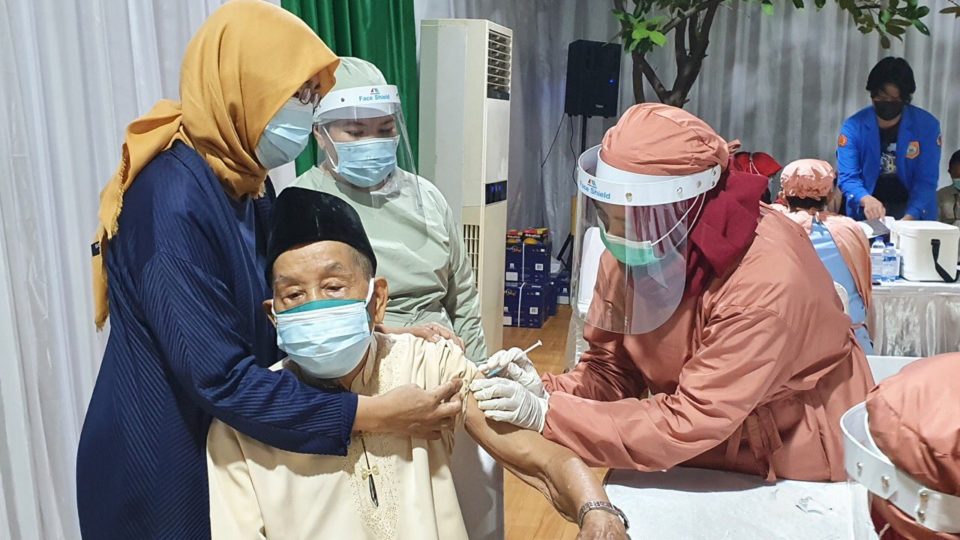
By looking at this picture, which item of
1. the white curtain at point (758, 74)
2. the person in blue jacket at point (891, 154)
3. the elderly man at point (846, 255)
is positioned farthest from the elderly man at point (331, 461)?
the white curtain at point (758, 74)

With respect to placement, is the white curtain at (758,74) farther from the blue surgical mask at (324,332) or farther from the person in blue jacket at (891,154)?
the blue surgical mask at (324,332)

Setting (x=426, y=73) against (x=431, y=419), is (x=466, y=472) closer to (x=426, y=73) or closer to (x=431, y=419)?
(x=431, y=419)

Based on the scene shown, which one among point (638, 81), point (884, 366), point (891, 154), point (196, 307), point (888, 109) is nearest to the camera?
point (196, 307)

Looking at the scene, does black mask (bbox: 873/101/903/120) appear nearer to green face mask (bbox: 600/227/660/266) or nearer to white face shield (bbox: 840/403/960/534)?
green face mask (bbox: 600/227/660/266)

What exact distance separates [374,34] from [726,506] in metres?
2.73

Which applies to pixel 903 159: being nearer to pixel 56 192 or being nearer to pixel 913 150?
pixel 913 150

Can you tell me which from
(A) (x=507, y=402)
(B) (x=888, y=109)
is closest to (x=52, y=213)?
(A) (x=507, y=402)

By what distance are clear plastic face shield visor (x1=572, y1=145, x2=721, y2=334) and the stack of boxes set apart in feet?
12.8

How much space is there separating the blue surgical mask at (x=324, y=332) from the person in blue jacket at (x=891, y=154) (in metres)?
3.64

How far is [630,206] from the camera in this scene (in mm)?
1328

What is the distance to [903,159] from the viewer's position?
4.29m

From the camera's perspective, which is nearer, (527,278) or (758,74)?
(527,278)

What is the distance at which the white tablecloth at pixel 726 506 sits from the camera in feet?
4.08

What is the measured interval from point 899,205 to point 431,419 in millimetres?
4013
